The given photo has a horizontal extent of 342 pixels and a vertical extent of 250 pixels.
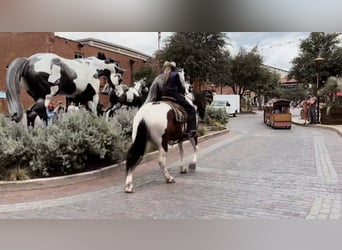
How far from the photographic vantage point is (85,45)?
3.36 m

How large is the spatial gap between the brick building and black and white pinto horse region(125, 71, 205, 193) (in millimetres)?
419

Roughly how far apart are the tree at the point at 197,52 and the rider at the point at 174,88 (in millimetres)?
→ 174

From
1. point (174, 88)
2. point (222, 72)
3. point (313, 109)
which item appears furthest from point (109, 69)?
point (313, 109)

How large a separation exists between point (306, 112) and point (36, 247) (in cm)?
288

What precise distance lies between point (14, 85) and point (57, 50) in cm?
53

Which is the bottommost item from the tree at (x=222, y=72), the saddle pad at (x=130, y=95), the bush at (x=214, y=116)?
the bush at (x=214, y=116)

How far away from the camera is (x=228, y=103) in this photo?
11.9 feet

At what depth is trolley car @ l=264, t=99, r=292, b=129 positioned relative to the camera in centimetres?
350

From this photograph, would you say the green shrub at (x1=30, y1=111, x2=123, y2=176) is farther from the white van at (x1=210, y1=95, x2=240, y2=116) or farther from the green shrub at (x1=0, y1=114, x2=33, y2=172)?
the white van at (x1=210, y1=95, x2=240, y2=116)

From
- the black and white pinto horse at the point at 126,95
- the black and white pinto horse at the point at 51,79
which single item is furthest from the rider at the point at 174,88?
the black and white pinto horse at the point at 51,79

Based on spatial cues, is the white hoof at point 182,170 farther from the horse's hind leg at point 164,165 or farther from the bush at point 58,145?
the bush at point 58,145

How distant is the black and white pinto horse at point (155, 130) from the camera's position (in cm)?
302

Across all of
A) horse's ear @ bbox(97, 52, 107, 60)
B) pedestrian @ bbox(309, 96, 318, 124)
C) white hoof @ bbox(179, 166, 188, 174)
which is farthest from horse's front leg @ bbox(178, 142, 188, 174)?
pedestrian @ bbox(309, 96, 318, 124)
